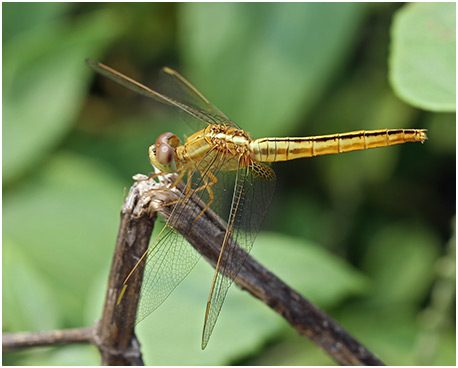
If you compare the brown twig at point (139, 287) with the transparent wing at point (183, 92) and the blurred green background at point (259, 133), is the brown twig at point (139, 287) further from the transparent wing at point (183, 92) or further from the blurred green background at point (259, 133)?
the blurred green background at point (259, 133)

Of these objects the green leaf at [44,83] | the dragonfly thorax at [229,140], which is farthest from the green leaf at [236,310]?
the green leaf at [44,83]

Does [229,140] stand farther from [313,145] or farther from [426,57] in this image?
[426,57]

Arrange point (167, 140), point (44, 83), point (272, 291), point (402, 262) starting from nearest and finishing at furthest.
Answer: point (272, 291)
point (167, 140)
point (402, 262)
point (44, 83)

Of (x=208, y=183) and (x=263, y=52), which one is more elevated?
(x=263, y=52)

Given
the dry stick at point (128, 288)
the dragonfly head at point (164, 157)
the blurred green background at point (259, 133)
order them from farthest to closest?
the blurred green background at point (259, 133), the dragonfly head at point (164, 157), the dry stick at point (128, 288)

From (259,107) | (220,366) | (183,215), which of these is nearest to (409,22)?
(183,215)

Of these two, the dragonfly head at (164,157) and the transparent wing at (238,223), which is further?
the dragonfly head at (164,157)

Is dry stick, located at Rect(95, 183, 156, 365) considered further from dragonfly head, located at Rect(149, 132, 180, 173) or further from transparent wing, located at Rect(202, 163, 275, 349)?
dragonfly head, located at Rect(149, 132, 180, 173)

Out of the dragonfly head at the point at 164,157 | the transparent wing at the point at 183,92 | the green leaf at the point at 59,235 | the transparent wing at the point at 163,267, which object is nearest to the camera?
the transparent wing at the point at 163,267

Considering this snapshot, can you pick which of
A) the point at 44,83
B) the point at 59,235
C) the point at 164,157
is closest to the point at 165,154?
the point at 164,157
